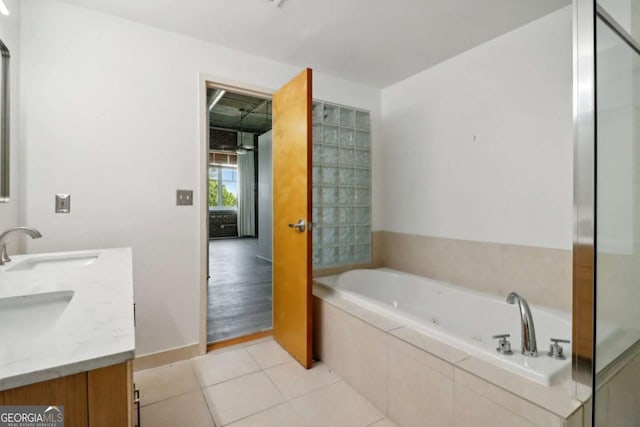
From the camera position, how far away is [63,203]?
1.78 m

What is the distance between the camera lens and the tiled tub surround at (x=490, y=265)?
6.00ft

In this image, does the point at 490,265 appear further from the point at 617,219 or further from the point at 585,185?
the point at 585,185

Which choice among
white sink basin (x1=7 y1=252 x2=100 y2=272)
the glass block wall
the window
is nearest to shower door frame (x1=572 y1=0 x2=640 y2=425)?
the glass block wall

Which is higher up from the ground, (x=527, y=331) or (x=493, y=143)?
(x=493, y=143)

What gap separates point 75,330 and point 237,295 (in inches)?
120

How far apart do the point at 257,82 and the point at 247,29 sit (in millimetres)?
418

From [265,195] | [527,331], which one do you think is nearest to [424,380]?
[527,331]

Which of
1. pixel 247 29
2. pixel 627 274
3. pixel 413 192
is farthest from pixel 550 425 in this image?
pixel 247 29

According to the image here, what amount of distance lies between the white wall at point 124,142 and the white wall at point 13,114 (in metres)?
0.05

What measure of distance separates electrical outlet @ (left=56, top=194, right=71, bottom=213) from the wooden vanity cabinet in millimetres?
1713

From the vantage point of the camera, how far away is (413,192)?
275 cm

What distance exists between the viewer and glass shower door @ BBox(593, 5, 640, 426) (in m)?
1.06

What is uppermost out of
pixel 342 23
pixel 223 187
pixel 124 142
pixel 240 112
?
pixel 240 112

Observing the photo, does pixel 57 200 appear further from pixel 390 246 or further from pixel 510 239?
pixel 510 239
